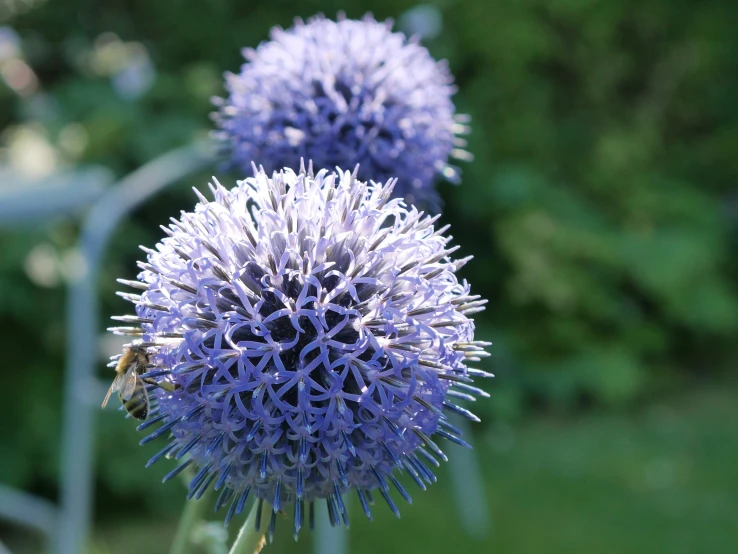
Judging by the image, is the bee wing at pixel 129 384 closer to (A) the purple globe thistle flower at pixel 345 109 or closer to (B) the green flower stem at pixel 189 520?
(B) the green flower stem at pixel 189 520

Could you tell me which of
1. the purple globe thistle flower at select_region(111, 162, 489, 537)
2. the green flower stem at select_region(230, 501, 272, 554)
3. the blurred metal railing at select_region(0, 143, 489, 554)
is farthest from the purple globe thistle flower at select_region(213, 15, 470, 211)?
the blurred metal railing at select_region(0, 143, 489, 554)

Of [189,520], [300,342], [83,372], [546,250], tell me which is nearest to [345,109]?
[300,342]

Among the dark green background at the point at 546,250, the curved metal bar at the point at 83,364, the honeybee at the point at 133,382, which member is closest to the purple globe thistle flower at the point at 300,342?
Result: the honeybee at the point at 133,382

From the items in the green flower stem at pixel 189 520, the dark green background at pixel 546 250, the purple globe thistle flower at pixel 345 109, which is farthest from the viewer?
the dark green background at pixel 546 250

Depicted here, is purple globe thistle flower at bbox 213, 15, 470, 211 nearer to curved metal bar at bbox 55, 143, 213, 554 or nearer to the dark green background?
curved metal bar at bbox 55, 143, 213, 554

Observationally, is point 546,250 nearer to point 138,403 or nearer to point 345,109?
point 345,109

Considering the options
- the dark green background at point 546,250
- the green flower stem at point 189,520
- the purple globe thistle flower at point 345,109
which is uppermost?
the dark green background at point 546,250
